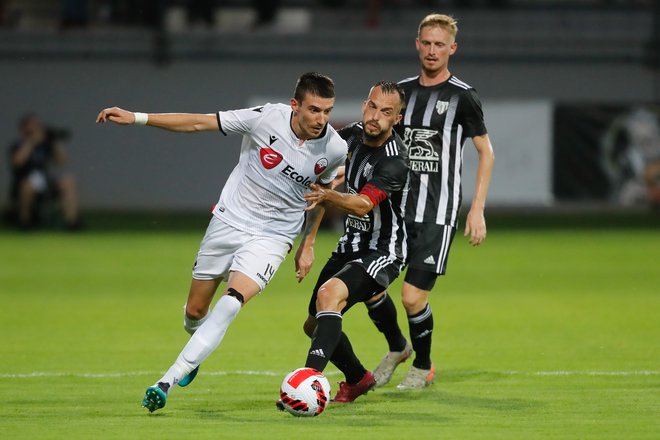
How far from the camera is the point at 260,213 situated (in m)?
6.64

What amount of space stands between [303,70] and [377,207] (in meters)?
17.5

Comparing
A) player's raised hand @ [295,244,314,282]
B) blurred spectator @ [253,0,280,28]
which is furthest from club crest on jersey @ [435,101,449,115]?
blurred spectator @ [253,0,280,28]

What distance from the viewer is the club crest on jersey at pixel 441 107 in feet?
23.7

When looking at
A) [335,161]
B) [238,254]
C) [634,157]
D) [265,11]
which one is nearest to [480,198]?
[335,161]

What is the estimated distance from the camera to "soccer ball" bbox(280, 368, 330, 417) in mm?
5848

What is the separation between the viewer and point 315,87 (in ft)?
20.6

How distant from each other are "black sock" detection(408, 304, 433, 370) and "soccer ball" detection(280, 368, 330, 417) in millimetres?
1330

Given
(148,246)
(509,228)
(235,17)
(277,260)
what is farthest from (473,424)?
(235,17)

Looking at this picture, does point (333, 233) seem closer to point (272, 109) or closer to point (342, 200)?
point (272, 109)

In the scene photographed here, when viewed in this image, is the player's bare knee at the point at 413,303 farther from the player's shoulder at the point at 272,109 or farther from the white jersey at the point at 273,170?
the player's shoulder at the point at 272,109

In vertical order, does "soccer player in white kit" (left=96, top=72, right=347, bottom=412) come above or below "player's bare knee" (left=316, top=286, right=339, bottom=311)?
above

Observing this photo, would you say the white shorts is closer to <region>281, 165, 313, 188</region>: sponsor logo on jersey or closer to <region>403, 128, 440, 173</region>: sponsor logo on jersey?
<region>281, 165, 313, 188</region>: sponsor logo on jersey

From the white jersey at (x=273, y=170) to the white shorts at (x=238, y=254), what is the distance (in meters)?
0.06

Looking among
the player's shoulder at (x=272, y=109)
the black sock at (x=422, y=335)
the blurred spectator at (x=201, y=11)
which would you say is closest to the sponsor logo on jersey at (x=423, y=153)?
the black sock at (x=422, y=335)
